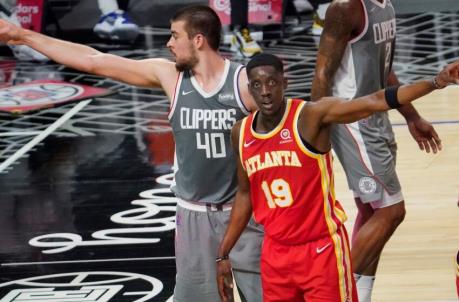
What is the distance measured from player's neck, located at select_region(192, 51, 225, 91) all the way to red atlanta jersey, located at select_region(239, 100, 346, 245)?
1.26 ft

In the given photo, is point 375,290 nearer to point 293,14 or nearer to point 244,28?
point 244,28

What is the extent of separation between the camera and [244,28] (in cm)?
1388

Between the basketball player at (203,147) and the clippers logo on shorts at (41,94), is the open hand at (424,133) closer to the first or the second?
the basketball player at (203,147)

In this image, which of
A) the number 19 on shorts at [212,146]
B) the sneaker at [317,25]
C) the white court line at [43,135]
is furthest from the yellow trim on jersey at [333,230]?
the sneaker at [317,25]

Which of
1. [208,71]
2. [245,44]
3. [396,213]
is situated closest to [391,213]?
[396,213]

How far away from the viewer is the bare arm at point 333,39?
5.94 metres

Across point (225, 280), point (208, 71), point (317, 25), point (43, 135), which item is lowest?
point (43, 135)

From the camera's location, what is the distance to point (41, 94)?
12398 millimetres

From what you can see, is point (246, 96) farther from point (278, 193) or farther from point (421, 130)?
point (421, 130)

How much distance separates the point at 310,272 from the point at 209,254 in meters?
0.61

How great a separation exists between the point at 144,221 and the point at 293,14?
8026 millimetres

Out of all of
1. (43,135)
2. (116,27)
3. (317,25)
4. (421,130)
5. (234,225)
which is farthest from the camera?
(116,27)

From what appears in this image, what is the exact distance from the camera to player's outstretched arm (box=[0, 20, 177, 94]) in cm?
557

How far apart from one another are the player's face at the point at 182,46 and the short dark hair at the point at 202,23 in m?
0.02
